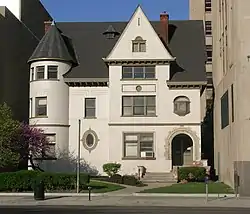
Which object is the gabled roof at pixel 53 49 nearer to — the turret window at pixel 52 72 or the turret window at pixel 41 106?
the turret window at pixel 52 72

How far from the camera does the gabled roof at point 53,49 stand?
46688mm

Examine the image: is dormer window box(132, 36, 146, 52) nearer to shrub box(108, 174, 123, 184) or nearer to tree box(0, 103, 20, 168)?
shrub box(108, 174, 123, 184)

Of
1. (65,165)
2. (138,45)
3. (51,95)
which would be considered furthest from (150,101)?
(65,165)

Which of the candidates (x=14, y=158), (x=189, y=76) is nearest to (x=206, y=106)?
(x=189, y=76)

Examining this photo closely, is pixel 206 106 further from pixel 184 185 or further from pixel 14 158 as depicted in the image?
pixel 14 158

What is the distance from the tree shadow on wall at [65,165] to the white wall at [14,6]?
15.6 meters

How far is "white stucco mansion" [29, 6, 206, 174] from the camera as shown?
1784 inches

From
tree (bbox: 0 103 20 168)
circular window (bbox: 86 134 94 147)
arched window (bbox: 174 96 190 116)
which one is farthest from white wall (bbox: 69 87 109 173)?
tree (bbox: 0 103 20 168)

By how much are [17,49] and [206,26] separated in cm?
3130

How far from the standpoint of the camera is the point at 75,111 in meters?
46.7

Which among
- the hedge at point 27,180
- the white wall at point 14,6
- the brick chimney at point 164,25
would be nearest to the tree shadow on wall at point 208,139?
the brick chimney at point 164,25

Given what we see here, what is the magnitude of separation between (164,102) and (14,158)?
47.7 feet

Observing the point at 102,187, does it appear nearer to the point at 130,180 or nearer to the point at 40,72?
the point at 130,180

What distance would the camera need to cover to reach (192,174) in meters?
41.3
